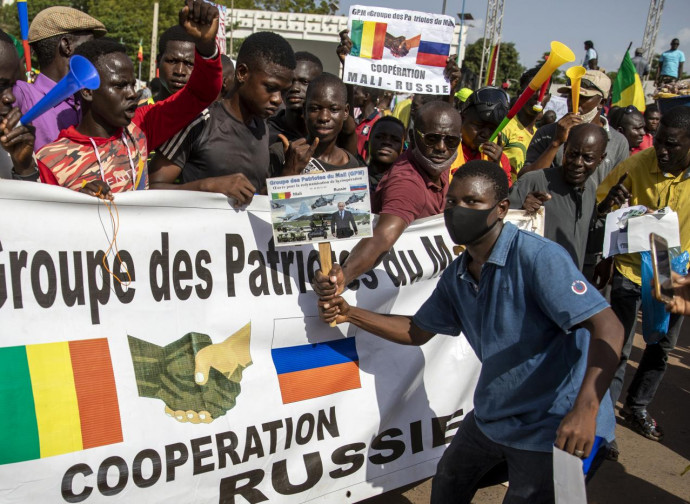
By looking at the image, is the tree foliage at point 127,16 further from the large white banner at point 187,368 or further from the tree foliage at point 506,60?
the large white banner at point 187,368

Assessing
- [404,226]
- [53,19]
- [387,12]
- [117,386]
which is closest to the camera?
[117,386]

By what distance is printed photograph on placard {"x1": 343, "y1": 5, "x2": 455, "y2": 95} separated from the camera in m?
5.23

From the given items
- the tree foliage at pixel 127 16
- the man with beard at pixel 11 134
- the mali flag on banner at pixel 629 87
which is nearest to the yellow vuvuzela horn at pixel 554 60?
the man with beard at pixel 11 134

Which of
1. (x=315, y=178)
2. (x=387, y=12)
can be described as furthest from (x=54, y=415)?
(x=387, y=12)

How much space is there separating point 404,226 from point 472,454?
1195 mm

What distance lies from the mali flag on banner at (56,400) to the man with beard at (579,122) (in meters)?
3.33

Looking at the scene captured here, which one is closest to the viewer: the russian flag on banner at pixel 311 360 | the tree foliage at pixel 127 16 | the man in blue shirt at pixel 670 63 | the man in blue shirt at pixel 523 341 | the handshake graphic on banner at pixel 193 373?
the man in blue shirt at pixel 523 341

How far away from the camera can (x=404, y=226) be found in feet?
10.8

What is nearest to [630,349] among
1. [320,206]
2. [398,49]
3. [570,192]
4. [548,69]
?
[570,192]

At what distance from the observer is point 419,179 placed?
11.4ft

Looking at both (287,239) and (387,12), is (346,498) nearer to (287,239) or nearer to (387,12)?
(287,239)

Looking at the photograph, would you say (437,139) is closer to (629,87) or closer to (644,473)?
(644,473)

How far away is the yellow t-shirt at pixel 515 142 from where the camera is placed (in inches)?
216

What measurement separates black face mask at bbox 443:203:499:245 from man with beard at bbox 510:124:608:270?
1719mm
